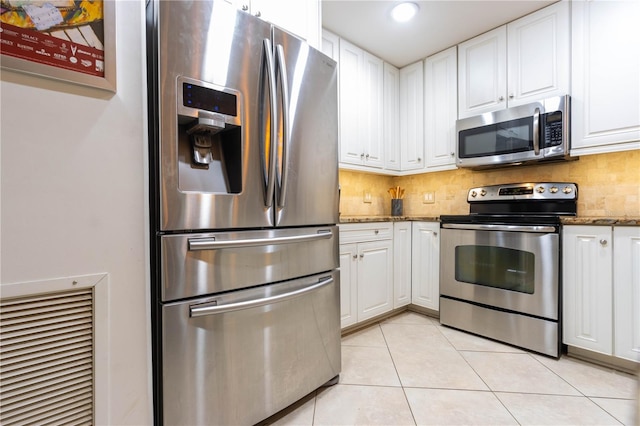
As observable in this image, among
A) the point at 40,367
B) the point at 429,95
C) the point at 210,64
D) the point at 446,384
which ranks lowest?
the point at 446,384

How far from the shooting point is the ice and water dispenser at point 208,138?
3.44ft

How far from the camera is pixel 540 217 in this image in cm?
192

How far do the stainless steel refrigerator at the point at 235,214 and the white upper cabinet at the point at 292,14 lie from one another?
0.27 meters

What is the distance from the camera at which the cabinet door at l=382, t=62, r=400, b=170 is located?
284cm

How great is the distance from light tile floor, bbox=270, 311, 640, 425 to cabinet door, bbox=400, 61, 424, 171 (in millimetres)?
1687

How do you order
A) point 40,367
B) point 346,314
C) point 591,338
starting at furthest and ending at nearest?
1. point 346,314
2. point 591,338
3. point 40,367

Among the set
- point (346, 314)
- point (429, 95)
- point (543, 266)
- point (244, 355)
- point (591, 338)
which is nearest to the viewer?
point (244, 355)

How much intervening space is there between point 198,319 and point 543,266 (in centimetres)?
210

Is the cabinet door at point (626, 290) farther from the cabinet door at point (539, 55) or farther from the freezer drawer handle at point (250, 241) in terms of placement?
the freezer drawer handle at point (250, 241)

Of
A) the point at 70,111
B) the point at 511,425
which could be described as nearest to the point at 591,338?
the point at 511,425

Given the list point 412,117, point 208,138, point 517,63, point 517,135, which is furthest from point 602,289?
point 208,138

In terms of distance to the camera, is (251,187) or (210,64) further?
(251,187)

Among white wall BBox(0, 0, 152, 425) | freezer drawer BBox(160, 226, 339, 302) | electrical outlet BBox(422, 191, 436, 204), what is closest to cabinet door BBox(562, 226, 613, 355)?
electrical outlet BBox(422, 191, 436, 204)

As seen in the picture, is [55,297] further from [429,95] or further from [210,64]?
[429,95]
